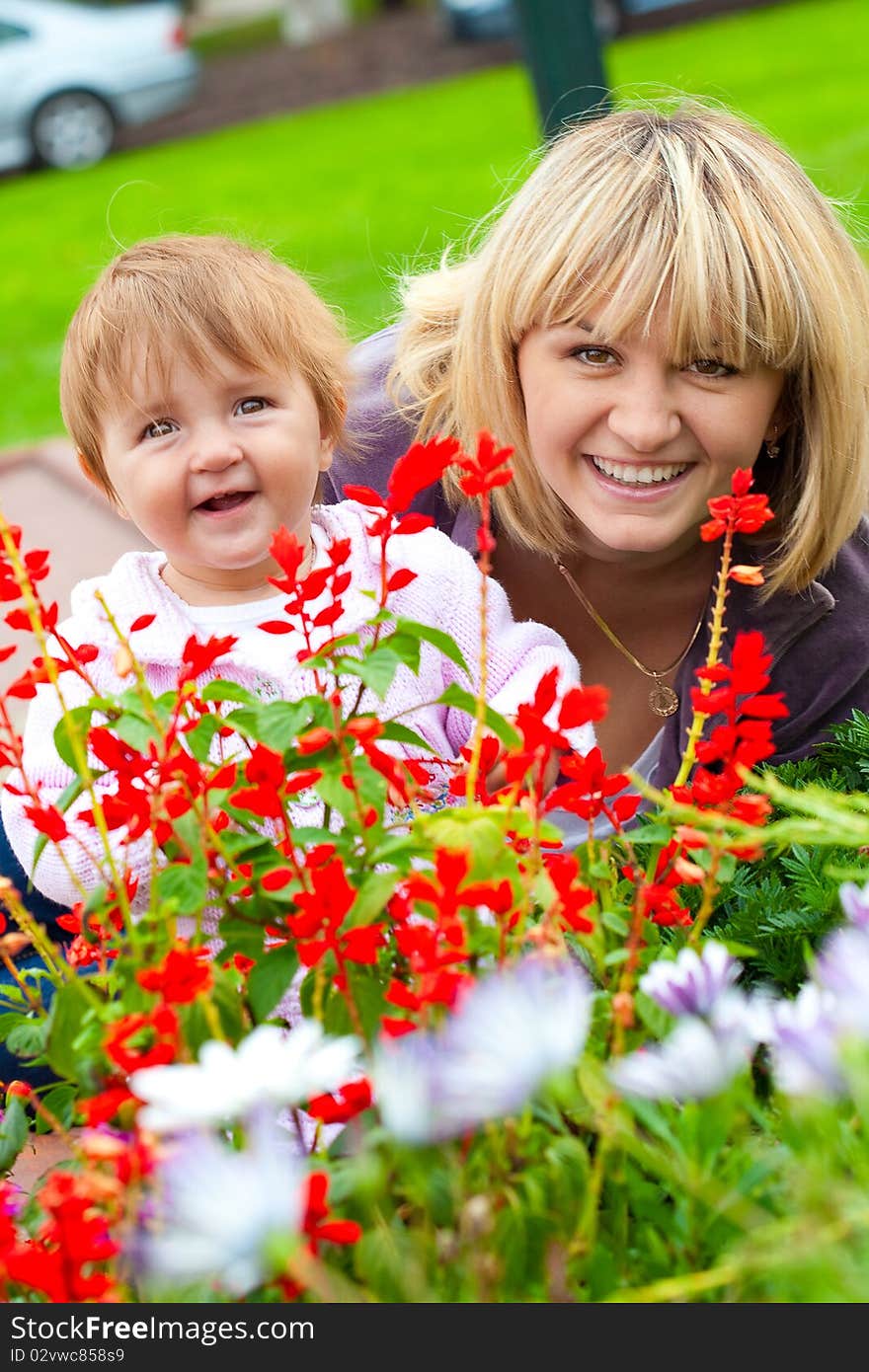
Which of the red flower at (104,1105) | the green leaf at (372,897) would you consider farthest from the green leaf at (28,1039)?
the green leaf at (372,897)

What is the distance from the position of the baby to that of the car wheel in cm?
1285

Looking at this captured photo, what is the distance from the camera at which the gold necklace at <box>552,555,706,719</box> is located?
7.57ft

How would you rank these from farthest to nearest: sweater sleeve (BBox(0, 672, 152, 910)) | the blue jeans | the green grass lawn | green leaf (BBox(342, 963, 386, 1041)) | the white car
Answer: the white car → the green grass lawn → the blue jeans → sweater sleeve (BBox(0, 672, 152, 910)) → green leaf (BBox(342, 963, 386, 1041))

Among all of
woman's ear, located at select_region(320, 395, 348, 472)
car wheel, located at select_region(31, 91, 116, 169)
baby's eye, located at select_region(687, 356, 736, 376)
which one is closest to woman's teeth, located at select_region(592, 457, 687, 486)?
baby's eye, located at select_region(687, 356, 736, 376)

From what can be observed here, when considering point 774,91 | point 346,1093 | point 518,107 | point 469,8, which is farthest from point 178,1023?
point 469,8

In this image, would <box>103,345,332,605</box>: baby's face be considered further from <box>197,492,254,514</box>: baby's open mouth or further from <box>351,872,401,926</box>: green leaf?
<box>351,872,401,926</box>: green leaf

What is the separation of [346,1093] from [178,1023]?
4.5 inches

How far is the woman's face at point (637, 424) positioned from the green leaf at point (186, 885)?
994mm

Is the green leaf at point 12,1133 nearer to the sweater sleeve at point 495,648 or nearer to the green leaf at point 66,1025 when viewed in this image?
the green leaf at point 66,1025

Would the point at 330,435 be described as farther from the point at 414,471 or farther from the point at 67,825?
the point at 414,471

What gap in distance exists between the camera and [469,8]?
1652 cm

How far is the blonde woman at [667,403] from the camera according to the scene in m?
1.86

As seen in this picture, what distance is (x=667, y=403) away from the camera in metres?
1.86

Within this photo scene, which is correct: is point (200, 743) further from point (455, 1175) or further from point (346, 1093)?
point (455, 1175)
